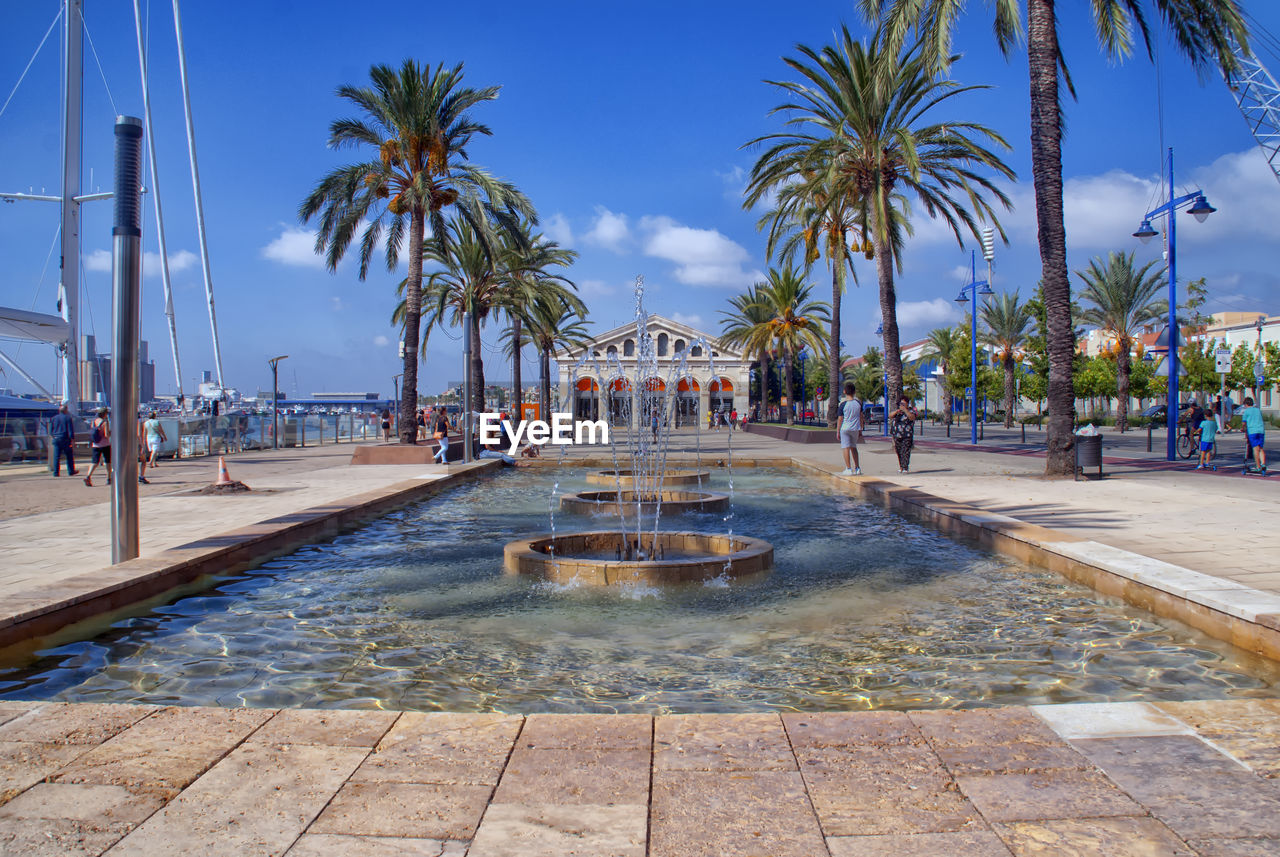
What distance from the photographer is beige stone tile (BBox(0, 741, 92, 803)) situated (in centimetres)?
291

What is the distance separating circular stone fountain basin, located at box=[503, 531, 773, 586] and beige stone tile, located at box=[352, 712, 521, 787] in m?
3.22

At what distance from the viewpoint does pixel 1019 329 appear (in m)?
58.9

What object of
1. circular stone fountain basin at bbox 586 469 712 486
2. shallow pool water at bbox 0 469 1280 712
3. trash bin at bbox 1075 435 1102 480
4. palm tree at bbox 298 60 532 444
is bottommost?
shallow pool water at bbox 0 469 1280 712

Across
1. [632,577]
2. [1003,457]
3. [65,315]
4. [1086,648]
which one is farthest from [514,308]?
[1086,648]

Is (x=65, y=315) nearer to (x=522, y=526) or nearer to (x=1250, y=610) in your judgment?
(x=522, y=526)

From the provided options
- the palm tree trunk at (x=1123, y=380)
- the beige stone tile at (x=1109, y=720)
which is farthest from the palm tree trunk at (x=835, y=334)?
the beige stone tile at (x=1109, y=720)

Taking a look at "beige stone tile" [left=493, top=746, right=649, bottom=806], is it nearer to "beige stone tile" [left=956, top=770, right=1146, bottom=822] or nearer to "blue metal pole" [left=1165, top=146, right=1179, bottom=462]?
"beige stone tile" [left=956, top=770, right=1146, bottom=822]

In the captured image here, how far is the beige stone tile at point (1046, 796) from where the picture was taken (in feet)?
8.77

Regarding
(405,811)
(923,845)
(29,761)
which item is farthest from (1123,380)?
(29,761)

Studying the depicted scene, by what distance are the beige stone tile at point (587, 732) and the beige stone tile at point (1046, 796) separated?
1.16 m

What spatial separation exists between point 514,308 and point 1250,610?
1265 inches

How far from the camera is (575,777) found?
2.97m

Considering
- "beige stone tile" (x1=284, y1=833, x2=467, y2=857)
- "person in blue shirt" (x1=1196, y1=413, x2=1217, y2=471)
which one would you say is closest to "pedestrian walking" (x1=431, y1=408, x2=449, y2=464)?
"person in blue shirt" (x1=1196, y1=413, x2=1217, y2=471)

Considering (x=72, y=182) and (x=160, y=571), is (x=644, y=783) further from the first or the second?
(x=72, y=182)
